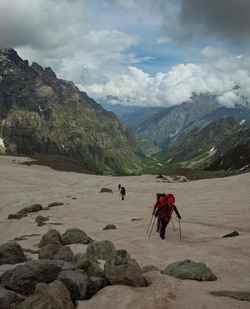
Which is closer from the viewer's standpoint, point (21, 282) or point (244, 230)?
point (21, 282)

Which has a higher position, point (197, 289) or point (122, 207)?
point (197, 289)

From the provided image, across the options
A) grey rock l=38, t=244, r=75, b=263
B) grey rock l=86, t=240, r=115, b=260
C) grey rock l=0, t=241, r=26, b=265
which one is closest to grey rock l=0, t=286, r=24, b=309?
grey rock l=38, t=244, r=75, b=263

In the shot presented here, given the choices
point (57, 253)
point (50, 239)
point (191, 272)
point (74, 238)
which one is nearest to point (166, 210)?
point (74, 238)

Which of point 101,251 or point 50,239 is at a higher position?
→ point 101,251

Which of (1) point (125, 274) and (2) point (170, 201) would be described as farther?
(2) point (170, 201)

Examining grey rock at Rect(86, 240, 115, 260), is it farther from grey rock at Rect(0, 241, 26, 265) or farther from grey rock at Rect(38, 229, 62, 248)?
grey rock at Rect(38, 229, 62, 248)

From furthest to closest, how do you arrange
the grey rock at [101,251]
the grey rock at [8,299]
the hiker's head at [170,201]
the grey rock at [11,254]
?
the hiker's head at [170,201], the grey rock at [101,251], the grey rock at [11,254], the grey rock at [8,299]

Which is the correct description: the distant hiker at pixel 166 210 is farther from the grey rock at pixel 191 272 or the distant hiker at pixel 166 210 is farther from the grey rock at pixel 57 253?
the grey rock at pixel 57 253

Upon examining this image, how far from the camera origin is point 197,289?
584cm

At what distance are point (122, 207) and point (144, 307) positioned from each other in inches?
845

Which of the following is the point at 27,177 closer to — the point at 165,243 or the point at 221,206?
the point at 221,206

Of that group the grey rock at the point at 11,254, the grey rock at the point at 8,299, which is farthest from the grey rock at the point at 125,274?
the grey rock at the point at 11,254

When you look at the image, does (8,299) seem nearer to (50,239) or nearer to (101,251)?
(101,251)

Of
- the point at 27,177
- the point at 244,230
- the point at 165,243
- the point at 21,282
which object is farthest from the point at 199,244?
the point at 27,177
